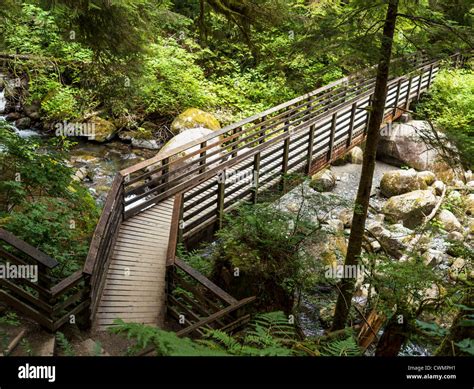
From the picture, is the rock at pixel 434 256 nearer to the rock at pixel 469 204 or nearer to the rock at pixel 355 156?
the rock at pixel 469 204

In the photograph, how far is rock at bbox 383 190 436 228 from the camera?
13.0 m

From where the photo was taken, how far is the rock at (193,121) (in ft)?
52.8

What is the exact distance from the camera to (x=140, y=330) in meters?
3.56

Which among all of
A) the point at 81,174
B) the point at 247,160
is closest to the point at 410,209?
the point at 247,160

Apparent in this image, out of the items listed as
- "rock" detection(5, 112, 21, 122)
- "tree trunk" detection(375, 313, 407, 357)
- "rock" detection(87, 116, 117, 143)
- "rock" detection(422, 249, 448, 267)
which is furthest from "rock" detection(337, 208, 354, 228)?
"rock" detection(5, 112, 21, 122)

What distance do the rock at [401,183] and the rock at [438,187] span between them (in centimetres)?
49

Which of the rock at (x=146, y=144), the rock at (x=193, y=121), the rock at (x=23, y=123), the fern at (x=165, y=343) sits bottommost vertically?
the rock at (x=146, y=144)

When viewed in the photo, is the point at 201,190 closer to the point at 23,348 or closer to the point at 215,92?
the point at 23,348

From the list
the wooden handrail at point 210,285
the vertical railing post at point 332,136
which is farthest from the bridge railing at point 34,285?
the vertical railing post at point 332,136

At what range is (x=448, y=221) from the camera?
12914 millimetres

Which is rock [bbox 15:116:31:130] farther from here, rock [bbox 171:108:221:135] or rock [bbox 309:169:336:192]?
rock [bbox 309:169:336:192]

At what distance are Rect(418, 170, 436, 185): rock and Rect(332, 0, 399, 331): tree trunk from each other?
30.1 ft
